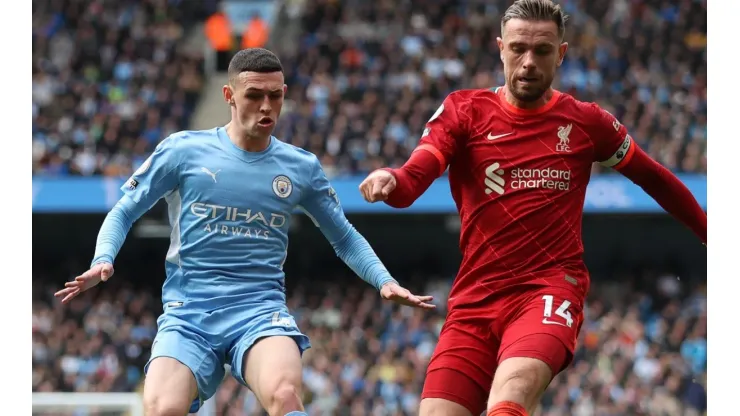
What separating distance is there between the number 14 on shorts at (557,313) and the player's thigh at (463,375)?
339 millimetres

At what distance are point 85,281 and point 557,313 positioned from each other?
2.44 meters

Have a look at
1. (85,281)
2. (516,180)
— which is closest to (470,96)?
(516,180)

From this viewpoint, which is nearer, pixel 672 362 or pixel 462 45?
pixel 672 362

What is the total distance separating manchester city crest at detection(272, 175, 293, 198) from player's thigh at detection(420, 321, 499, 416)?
53.1 inches

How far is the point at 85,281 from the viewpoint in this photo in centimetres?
651

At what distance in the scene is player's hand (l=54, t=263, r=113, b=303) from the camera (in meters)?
6.42

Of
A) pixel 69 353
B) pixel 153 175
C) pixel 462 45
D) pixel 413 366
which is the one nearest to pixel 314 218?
pixel 153 175

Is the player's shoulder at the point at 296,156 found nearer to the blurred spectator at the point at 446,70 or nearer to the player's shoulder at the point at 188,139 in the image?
the player's shoulder at the point at 188,139

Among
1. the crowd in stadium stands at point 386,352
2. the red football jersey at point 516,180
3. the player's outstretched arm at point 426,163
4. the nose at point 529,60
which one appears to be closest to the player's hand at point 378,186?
the player's outstretched arm at point 426,163

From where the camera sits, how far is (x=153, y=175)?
7172 millimetres

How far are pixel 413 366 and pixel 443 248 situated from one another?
564 centimetres

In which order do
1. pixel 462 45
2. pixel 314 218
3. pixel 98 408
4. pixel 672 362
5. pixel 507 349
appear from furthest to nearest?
pixel 462 45, pixel 672 362, pixel 98 408, pixel 314 218, pixel 507 349
